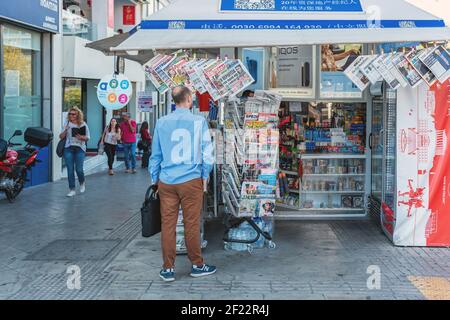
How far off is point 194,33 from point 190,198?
6.89ft

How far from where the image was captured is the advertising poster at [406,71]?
6.52 meters

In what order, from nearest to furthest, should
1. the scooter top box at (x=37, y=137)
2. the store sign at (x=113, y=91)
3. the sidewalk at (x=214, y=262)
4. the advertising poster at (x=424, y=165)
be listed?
the sidewalk at (x=214, y=262)
the advertising poster at (x=424, y=165)
the scooter top box at (x=37, y=137)
the store sign at (x=113, y=91)

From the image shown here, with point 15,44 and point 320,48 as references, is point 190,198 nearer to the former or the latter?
point 320,48

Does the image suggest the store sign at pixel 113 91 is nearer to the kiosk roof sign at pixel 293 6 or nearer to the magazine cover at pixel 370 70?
the kiosk roof sign at pixel 293 6

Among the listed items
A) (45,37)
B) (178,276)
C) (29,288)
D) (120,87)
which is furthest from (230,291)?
(45,37)

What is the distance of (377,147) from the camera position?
836 cm

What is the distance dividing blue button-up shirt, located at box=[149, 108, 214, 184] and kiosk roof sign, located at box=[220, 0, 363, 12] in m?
2.02

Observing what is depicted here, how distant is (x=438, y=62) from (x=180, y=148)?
2.97 metres

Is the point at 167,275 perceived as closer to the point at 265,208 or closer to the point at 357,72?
the point at 265,208

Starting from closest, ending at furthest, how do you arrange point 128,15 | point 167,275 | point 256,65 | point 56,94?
point 167,275 < point 256,65 < point 56,94 < point 128,15

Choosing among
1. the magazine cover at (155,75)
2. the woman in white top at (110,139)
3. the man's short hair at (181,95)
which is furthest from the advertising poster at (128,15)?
the man's short hair at (181,95)

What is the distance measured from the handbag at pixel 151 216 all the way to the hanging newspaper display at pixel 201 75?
1396mm

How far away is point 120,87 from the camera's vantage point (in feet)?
41.1

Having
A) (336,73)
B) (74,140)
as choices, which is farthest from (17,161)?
(336,73)
